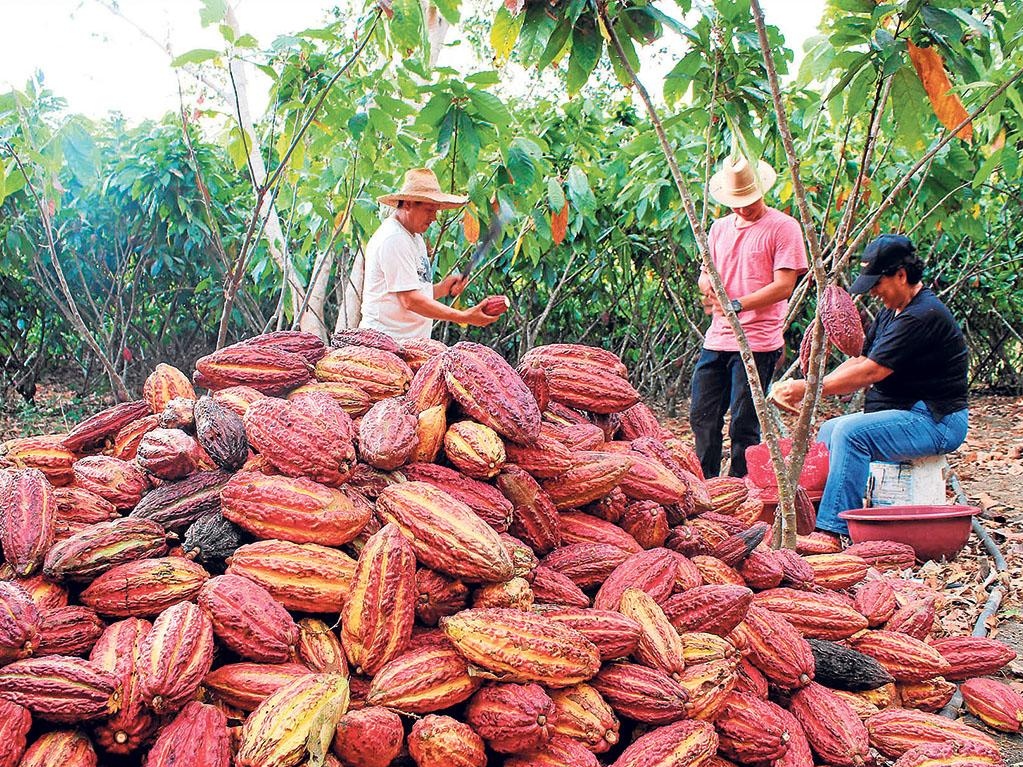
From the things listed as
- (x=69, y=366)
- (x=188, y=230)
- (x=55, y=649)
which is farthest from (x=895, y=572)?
(x=69, y=366)

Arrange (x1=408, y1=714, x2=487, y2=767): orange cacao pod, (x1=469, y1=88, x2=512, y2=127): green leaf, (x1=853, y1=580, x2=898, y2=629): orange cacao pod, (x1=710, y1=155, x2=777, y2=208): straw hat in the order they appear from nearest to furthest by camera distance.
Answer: (x1=408, y1=714, x2=487, y2=767): orange cacao pod → (x1=853, y1=580, x2=898, y2=629): orange cacao pod → (x1=469, y1=88, x2=512, y2=127): green leaf → (x1=710, y1=155, x2=777, y2=208): straw hat

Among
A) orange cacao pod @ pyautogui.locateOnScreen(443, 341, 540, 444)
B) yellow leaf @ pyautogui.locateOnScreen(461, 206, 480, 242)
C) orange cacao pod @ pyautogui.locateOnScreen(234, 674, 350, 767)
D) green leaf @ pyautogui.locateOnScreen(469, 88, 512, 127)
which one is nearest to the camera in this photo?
orange cacao pod @ pyautogui.locateOnScreen(234, 674, 350, 767)

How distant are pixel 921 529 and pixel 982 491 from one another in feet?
6.32

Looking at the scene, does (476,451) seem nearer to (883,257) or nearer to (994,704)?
(994,704)

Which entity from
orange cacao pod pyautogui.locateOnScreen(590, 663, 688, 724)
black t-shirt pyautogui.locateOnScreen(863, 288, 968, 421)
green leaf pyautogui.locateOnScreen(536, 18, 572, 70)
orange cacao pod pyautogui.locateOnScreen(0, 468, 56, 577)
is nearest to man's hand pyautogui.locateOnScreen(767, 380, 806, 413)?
black t-shirt pyautogui.locateOnScreen(863, 288, 968, 421)

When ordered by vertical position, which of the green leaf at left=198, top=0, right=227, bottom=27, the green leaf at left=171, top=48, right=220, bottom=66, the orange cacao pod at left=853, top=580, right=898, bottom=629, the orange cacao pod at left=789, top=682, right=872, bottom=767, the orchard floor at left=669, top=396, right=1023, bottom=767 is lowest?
the orchard floor at left=669, top=396, right=1023, bottom=767

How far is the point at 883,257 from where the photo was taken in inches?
135

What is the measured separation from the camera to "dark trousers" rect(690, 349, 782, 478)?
3918 mm

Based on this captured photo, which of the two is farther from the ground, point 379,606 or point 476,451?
point 476,451

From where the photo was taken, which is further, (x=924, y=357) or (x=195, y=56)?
(x=924, y=357)

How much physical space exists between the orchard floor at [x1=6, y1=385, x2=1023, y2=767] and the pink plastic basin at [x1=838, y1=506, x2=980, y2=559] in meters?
0.07

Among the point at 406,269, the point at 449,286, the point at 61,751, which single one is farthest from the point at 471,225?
the point at 61,751

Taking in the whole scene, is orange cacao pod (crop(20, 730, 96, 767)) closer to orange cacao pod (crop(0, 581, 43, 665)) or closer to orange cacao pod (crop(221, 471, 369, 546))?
orange cacao pod (crop(0, 581, 43, 665))

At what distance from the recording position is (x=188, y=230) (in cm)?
582
